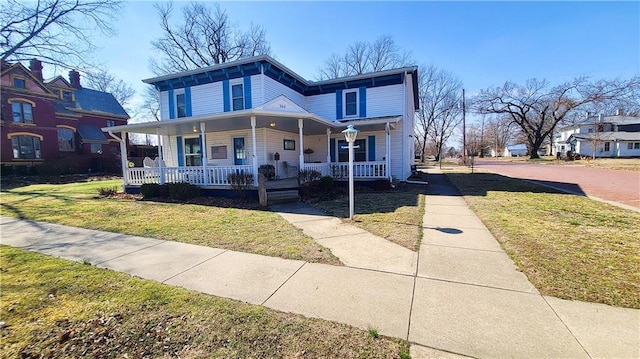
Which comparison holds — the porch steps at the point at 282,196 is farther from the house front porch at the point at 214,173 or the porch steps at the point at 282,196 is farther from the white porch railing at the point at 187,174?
the white porch railing at the point at 187,174

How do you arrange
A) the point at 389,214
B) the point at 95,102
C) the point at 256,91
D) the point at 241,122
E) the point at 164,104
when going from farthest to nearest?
the point at 95,102 < the point at 164,104 < the point at 256,91 < the point at 241,122 < the point at 389,214

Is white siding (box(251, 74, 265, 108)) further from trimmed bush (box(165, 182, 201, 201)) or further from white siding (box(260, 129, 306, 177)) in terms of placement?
trimmed bush (box(165, 182, 201, 201))

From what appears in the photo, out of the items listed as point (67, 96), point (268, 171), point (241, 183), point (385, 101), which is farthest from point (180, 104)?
point (67, 96)

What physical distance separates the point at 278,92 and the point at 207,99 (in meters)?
4.06

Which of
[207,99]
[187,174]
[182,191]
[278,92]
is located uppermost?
[278,92]

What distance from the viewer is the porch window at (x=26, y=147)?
22.3m

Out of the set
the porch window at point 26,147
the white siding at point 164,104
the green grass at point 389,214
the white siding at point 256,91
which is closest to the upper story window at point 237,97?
the white siding at point 256,91

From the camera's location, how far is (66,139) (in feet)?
85.1

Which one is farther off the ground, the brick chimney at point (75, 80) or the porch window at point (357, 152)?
the brick chimney at point (75, 80)

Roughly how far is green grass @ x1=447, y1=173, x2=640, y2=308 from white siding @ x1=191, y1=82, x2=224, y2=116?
13.1 metres

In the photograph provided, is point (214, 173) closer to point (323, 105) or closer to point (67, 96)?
point (323, 105)

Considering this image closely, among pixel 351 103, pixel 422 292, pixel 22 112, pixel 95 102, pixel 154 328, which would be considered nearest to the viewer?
pixel 154 328

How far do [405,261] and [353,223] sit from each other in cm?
239

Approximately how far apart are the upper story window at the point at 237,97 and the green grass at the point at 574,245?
1163cm
